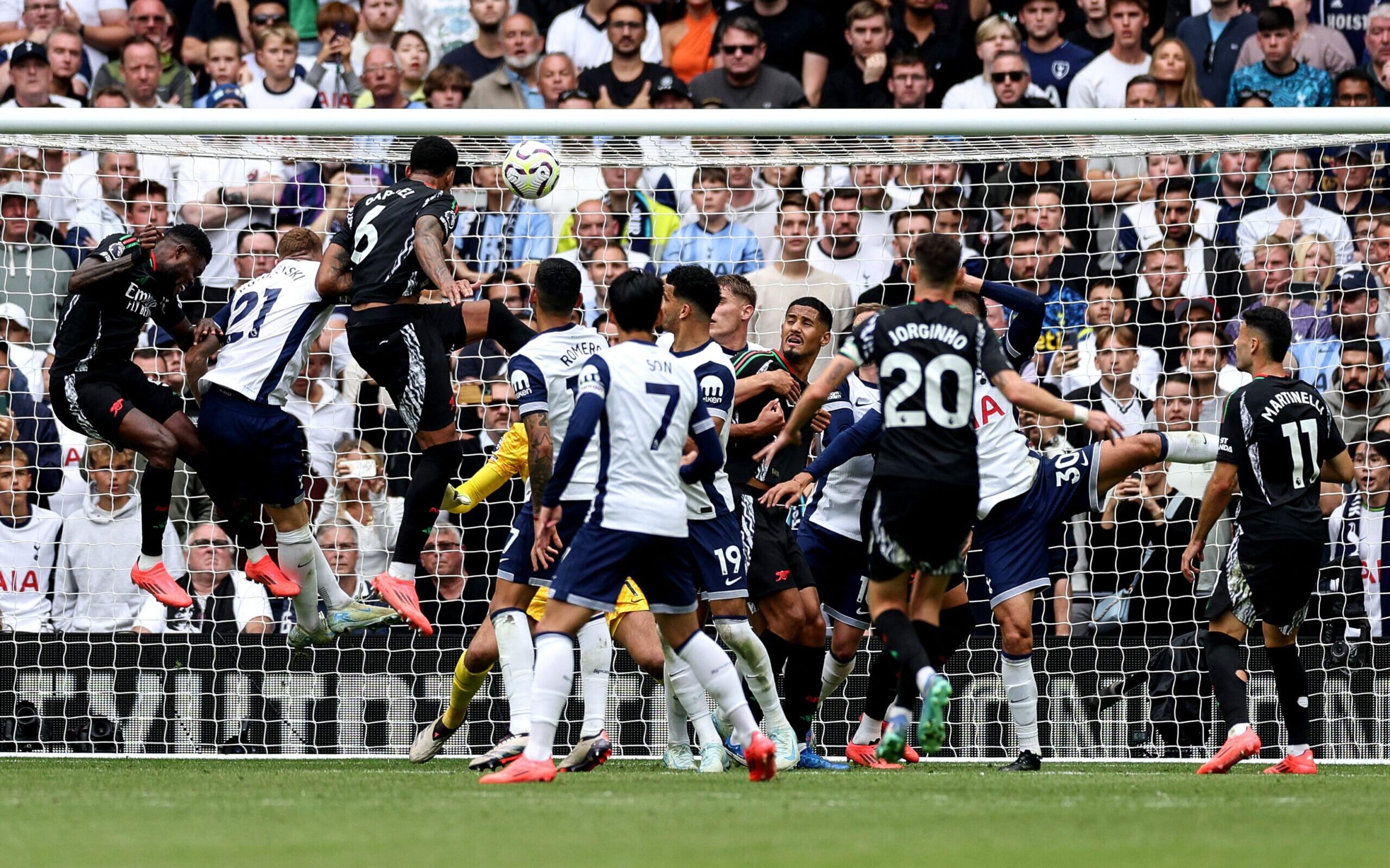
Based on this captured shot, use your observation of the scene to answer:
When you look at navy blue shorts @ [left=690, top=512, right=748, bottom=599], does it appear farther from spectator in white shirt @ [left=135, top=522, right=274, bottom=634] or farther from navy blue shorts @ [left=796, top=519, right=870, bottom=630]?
spectator in white shirt @ [left=135, top=522, right=274, bottom=634]

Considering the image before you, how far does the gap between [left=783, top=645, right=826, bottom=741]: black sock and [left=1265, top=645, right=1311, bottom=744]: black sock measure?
7.76 ft

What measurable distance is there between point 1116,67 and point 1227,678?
663 cm

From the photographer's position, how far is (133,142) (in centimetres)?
1062

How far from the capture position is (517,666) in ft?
26.5

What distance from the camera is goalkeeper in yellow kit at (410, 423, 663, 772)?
851cm

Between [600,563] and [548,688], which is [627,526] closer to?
[600,563]

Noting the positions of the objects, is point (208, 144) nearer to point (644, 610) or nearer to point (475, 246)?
point (475, 246)

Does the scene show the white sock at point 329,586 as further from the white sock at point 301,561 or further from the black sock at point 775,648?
the black sock at point 775,648

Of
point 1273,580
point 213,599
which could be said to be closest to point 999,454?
point 1273,580

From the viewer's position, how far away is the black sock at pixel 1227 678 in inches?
333

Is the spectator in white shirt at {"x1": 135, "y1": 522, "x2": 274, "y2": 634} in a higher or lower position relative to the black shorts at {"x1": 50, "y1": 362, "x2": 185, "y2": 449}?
lower

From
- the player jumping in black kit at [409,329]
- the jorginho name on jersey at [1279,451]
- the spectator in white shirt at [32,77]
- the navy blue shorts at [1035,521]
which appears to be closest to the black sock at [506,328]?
the player jumping in black kit at [409,329]

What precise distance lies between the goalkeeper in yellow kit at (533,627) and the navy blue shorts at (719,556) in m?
0.39

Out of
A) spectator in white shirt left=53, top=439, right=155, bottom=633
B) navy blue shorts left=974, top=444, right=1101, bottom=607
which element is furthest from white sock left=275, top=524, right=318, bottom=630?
navy blue shorts left=974, top=444, right=1101, bottom=607
